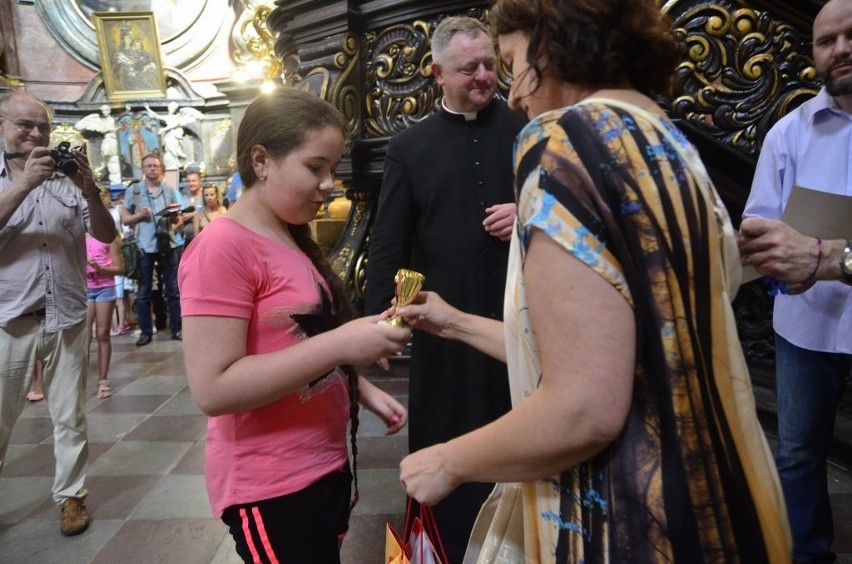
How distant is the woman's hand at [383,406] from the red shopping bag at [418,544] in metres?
0.34

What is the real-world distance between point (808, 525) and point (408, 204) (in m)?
1.83

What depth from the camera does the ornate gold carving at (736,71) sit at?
3135 millimetres

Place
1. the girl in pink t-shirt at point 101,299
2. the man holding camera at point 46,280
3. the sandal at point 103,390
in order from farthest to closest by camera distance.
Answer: the girl in pink t-shirt at point 101,299 < the sandal at point 103,390 < the man holding camera at point 46,280

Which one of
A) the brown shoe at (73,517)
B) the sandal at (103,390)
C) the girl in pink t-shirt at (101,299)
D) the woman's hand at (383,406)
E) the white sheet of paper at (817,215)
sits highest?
the white sheet of paper at (817,215)

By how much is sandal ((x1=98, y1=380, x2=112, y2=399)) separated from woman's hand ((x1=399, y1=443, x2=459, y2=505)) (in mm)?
4412

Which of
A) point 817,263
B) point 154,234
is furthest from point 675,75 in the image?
point 154,234

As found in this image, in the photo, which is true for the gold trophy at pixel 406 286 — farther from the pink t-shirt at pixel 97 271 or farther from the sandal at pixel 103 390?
the pink t-shirt at pixel 97 271

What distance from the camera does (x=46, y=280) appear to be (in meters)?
2.54

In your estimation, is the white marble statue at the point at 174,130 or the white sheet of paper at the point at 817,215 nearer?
the white sheet of paper at the point at 817,215

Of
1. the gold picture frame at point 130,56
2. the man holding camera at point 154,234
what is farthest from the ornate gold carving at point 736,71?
the gold picture frame at point 130,56

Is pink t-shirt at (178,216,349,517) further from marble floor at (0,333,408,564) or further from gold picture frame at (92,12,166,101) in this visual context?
gold picture frame at (92,12,166,101)

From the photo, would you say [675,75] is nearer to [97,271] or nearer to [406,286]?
[406,286]

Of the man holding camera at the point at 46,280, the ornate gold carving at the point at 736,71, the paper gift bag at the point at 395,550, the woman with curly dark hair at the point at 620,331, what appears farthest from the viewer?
the ornate gold carving at the point at 736,71

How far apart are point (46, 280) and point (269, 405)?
1.94 meters
